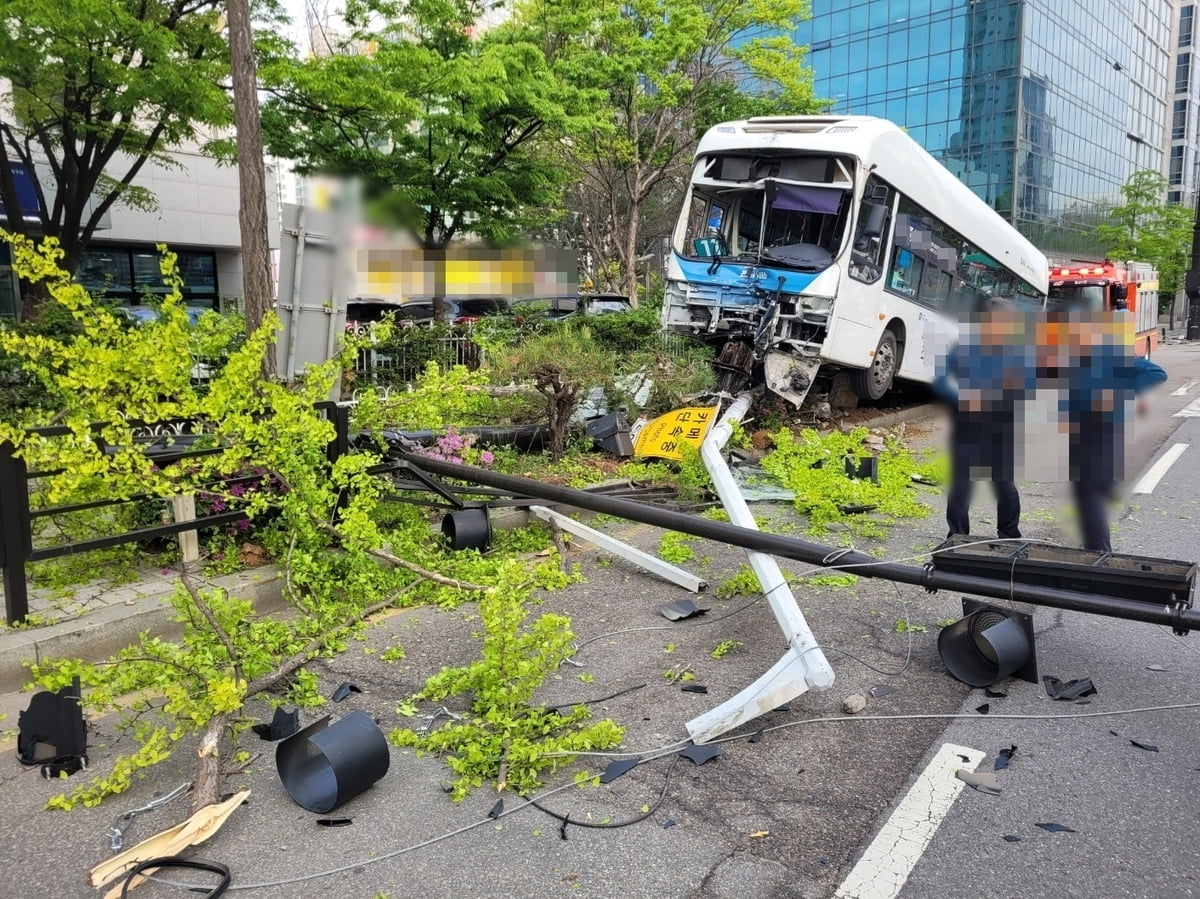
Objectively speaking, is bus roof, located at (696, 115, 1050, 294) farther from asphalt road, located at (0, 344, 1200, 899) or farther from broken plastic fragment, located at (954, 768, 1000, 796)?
broken plastic fragment, located at (954, 768, 1000, 796)

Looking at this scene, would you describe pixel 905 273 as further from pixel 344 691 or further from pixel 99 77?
pixel 99 77

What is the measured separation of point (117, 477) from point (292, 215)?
3.38m

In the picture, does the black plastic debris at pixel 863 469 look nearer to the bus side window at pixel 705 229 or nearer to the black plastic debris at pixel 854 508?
the black plastic debris at pixel 854 508

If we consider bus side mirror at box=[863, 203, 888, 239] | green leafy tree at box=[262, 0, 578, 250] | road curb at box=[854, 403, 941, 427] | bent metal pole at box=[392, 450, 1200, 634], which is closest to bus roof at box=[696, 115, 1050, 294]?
bus side mirror at box=[863, 203, 888, 239]

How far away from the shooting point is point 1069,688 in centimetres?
412

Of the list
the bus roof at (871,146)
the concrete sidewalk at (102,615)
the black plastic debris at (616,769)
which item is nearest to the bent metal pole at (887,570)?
the black plastic debris at (616,769)

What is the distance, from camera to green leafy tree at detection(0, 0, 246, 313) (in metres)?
10.9

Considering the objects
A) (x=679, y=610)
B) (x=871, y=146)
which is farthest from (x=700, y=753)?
(x=871, y=146)

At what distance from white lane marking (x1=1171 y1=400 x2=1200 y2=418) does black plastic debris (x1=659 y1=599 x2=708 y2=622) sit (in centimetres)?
1279

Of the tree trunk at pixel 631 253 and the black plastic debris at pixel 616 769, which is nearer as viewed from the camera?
the black plastic debris at pixel 616 769

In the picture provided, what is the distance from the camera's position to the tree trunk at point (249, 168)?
253 inches

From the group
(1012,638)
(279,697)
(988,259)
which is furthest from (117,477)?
(988,259)

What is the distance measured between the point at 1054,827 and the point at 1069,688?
129 cm

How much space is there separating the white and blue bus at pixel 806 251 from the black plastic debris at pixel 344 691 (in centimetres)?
798
